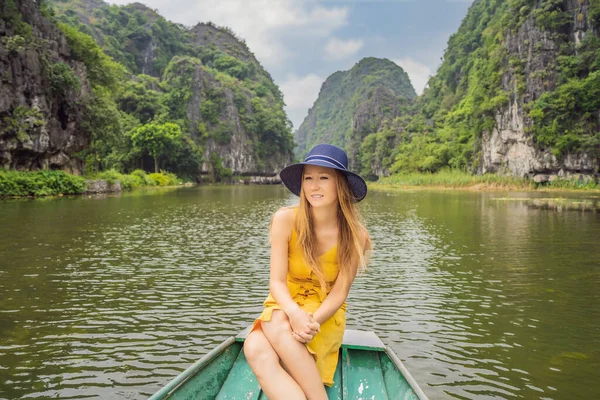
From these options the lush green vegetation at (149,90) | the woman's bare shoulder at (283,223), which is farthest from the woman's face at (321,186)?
the lush green vegetation at (149,90)

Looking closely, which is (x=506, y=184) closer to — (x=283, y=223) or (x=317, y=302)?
(x=317, y=302)

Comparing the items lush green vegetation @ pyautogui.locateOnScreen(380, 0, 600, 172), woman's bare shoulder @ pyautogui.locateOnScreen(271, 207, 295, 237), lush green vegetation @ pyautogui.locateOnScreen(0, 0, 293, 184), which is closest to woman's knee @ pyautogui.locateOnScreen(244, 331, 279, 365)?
woman's bare shoulder @ pyautogui.locateOnScreen(271, 207, 295, 237)

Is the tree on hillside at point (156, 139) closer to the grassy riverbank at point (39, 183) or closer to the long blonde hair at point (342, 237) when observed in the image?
the grassy riverbank at point (39, 183)

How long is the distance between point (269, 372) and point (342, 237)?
0.96 meters

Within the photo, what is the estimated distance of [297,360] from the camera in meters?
2.41

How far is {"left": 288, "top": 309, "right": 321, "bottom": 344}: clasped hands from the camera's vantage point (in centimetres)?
244

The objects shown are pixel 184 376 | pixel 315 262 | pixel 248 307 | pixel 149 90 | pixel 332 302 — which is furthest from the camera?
pixel 149 90

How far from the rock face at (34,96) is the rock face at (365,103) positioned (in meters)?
84.0

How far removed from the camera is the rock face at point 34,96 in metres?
24.5

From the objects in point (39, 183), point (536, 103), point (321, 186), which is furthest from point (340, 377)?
point (536, 103)

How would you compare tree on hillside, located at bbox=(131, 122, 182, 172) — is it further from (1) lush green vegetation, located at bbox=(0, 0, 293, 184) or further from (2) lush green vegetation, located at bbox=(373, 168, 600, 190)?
(2) lush green vegetation, located at bbox=(373, 168, 600, 190)

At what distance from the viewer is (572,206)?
2109 cm

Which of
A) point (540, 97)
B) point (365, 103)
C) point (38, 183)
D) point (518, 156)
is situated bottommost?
point (38, 183)

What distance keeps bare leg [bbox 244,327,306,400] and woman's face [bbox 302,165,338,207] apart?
894 mm
